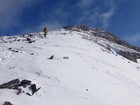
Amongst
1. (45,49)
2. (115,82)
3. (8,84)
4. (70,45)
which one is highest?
(70,45)

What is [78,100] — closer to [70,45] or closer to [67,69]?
[67,69]

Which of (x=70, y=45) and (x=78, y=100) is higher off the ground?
(x=70, y=45)

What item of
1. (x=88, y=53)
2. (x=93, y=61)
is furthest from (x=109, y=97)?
(x=88, y=53)

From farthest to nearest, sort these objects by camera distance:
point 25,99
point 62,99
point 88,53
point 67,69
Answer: point 88,53, point 67,69, point 62,99, point 25,99

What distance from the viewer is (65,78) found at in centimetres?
1880

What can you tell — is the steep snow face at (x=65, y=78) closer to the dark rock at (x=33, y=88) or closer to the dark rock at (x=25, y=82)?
the dark rock at (x=33, y=88)

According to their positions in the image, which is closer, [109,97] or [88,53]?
[109,97]

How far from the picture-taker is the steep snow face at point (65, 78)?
15820 millimetres

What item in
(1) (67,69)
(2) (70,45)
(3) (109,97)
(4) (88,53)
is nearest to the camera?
(3) (109,97)

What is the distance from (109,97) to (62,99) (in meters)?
3.44

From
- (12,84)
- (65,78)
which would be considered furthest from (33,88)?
(65,78)

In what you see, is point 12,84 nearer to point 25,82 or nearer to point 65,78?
point 25,82

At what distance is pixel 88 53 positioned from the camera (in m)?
29.4

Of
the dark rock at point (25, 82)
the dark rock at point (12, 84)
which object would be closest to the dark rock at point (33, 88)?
the dark rock at point (25, 82)
